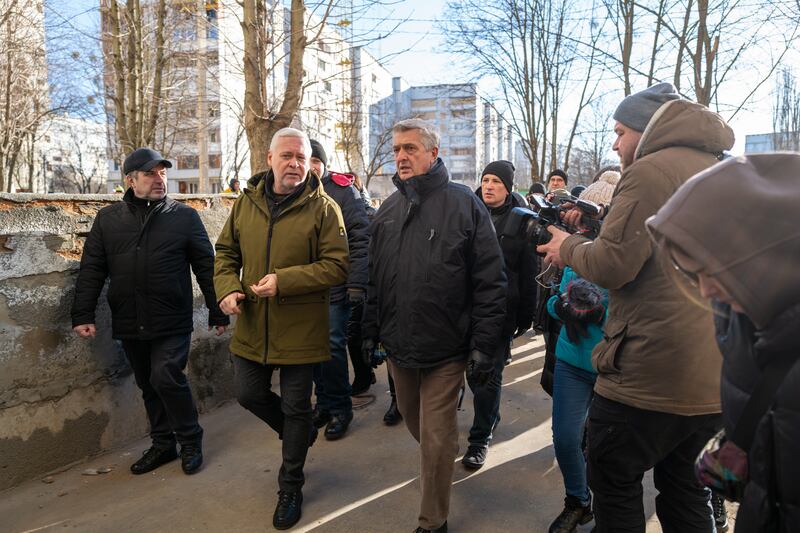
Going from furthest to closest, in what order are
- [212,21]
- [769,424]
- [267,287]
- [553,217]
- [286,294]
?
[212,21] < [286,294] < [267,287] < [553,217] < [769,424]

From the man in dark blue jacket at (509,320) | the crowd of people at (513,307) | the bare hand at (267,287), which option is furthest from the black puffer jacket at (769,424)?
the man in dark blue jacket at (509,320)

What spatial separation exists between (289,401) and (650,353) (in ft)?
6.57

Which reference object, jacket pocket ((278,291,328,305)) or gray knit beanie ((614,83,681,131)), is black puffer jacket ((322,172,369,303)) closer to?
jacket pocket ((278,291,328,305))

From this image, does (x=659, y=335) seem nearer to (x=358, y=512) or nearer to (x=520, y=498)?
(x=520, y=498)

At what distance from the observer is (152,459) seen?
3.96 metres

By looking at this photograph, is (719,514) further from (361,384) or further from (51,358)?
(51,358)

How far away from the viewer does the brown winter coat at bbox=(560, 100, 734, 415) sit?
2.03m

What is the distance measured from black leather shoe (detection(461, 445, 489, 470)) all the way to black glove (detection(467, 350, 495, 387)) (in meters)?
1.21

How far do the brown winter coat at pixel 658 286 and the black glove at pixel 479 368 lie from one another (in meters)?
0.80

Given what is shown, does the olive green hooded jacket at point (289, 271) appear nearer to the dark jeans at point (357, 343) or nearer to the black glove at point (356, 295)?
the black glove at point (356, 295)

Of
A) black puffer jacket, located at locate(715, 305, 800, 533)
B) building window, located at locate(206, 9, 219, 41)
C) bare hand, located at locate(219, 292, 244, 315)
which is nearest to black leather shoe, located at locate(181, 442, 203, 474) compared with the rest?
bare hand, located at locate(219, 292, 244, 315)

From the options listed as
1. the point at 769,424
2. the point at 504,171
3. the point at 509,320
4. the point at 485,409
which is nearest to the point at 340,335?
the point at 485,409

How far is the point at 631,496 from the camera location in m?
2.21

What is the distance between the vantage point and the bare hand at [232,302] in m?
3.19
